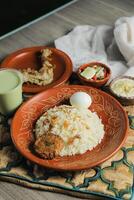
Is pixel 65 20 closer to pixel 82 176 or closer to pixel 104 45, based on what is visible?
pixel 104 45

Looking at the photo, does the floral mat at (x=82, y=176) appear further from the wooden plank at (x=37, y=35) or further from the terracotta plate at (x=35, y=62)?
the wooden plank at (x=37, y=35)

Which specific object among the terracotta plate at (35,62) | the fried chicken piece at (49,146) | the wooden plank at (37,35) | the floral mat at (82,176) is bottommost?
the wooden plank at (37,35)

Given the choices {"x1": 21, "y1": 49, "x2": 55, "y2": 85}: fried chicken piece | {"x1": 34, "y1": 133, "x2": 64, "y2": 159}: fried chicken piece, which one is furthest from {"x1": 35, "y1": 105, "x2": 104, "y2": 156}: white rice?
{"x1": 21, "y1": 49, "x2": 55, "y2": 85}: fried chicken piece

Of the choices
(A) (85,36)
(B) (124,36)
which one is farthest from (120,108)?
(A) (85,36)

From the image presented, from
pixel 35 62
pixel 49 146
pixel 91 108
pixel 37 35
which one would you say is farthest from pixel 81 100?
pixel 37 35

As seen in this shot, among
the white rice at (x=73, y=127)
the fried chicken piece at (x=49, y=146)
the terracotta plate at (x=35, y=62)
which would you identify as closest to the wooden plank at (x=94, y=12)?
the terracotta plate at (x=35, y=62)

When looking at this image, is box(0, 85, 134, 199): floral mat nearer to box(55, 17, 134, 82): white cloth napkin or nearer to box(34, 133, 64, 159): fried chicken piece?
box(34, 133, 64, 159): fried chicken piece
